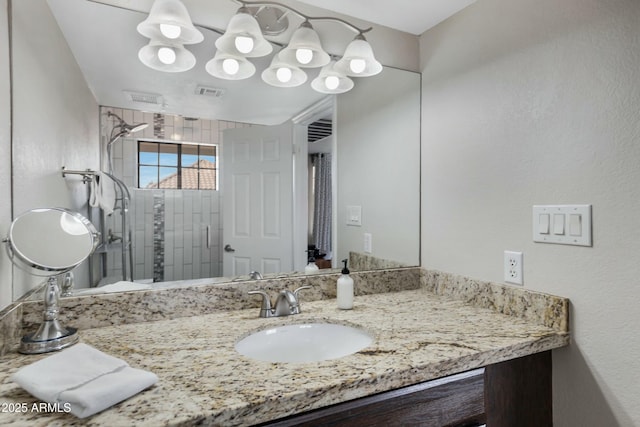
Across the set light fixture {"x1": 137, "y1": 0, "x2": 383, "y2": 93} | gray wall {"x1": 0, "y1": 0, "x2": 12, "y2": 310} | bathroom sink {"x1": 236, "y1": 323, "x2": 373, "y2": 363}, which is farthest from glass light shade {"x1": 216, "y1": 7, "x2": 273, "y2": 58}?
bathroom sink {"x1": 236, "y1": 323, "x2": 373, "y2": 363}

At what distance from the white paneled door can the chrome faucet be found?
7.2 inches

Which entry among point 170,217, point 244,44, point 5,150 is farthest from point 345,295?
point 5,150

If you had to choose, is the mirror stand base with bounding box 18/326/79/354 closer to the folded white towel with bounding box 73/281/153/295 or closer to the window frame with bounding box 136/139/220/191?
the folded white towel with bounding box 73/281/153/295

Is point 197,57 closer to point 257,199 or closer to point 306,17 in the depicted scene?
point 306,17

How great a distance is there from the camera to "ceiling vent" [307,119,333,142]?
159 centimetres

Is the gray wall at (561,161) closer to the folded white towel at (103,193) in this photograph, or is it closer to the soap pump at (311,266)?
the soap pump at (311,266)

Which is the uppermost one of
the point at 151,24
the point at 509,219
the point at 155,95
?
the point at 151,24

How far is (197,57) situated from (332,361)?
46.6 inches

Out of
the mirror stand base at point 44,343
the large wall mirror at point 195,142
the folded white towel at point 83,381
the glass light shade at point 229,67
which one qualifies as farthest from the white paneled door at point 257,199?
the folded white towel at point 83,381

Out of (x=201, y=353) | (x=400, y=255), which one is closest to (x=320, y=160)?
(x=400, y=255)

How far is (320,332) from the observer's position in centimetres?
120

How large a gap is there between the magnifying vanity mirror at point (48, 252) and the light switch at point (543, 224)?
4.57 feet

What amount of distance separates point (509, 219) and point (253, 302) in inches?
39.1

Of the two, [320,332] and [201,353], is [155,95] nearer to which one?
[201,353]
